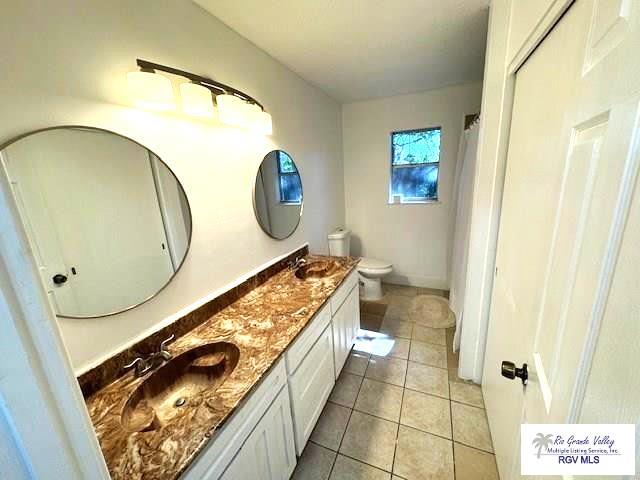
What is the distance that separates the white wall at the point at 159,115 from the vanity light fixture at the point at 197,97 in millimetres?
65

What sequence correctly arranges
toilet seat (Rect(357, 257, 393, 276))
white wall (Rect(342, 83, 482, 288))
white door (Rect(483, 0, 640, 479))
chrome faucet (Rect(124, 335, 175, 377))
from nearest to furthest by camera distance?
white door (Rect(483, 0, 640, 479)) → chrome faucet (Rect(124, 335, 175, 377)) → white wall (Rect(342, 83, 482, 288)) → toilet seat (Rect(357, 257, 393, 276))

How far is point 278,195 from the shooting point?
2.02 meters

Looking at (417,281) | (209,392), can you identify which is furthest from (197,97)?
(417,281)

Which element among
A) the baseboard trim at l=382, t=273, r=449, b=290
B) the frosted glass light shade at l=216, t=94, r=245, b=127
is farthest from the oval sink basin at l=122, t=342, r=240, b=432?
the baseboard trim at l=382, t=273, r=449, b=290

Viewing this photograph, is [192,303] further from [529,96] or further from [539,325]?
[529,96]

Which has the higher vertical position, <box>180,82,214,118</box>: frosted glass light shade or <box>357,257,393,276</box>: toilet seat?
<box>180,82,214,118</box>: frosted glass light shade

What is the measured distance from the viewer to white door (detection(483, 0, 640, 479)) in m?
0.41

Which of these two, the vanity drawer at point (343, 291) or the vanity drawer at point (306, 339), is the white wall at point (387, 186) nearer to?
the vanity drawer at point (343, 291)

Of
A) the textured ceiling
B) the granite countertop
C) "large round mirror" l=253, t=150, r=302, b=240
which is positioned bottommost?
the granite countertop

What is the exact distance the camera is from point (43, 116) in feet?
2.71

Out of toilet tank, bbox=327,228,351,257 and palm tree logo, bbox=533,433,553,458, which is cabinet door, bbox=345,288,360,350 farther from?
→ palm tree logo, bbox=533,433,553,458

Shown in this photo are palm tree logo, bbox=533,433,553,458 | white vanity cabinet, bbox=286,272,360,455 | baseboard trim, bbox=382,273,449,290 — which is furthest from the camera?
baseboard trim, bbox=382,273,449,290

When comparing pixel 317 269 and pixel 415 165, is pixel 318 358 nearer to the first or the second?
pixel 317 269

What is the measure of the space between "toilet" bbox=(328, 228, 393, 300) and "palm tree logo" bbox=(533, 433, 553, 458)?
220 cm
